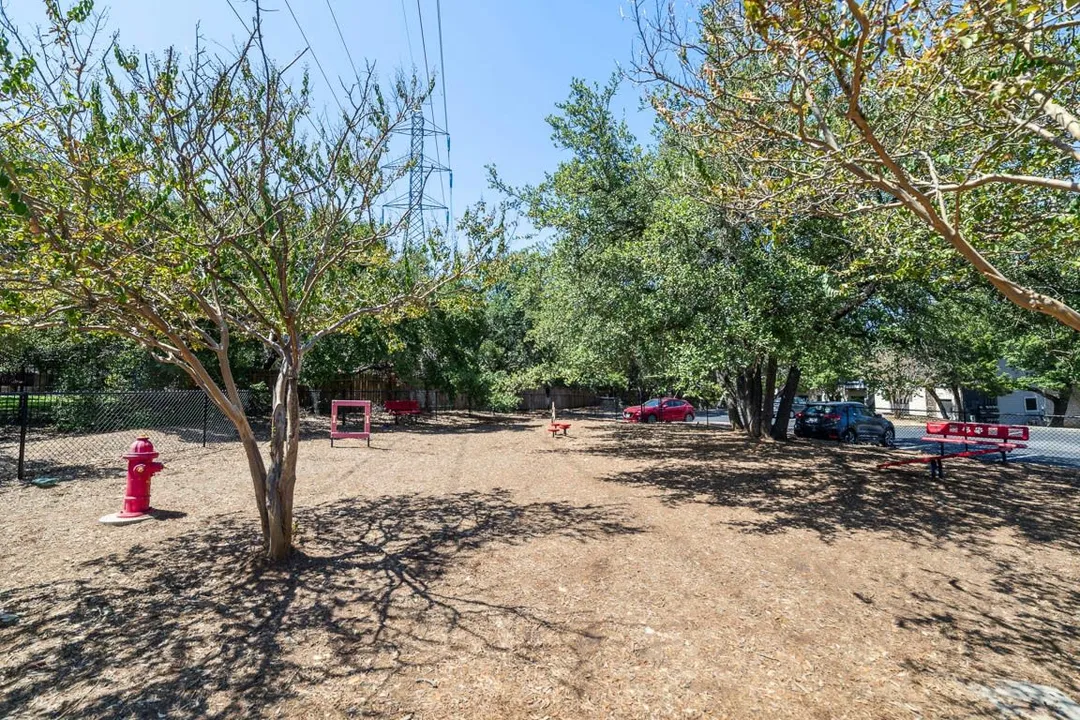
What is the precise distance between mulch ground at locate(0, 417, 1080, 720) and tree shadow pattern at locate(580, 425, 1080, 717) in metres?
0.03

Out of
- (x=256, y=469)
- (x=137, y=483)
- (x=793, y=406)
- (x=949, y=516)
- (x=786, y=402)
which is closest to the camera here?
(x=256, y=469)

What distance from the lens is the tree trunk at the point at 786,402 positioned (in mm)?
14438

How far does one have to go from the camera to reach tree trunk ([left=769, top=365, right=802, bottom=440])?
14.4 meters

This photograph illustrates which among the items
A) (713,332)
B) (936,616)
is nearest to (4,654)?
(936,616)

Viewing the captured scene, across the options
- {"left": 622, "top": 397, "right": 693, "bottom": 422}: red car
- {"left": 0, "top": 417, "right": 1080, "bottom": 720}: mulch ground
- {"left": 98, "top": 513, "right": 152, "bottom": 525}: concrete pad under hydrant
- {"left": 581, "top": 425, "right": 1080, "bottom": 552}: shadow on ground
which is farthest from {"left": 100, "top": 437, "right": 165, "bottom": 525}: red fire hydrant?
{"left": 622, "top": 397, "right": 693, "bottom": 422}: red car

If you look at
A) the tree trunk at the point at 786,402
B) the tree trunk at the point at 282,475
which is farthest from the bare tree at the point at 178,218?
the tree trunk at the point at 786,402

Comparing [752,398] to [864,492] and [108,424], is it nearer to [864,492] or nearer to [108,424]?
Result: [864,492]

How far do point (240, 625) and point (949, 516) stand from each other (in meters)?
8.21

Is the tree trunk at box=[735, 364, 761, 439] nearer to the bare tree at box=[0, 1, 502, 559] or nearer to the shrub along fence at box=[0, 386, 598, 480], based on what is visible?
the bare tree at box=[0, 1, 502, 559]

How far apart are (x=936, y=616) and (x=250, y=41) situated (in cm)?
739

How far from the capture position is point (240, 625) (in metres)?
3.66

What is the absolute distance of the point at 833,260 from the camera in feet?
32.9

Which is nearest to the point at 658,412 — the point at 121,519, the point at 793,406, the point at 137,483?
the point at 793,406

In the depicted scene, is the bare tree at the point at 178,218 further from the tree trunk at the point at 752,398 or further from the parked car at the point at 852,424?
the parked car at the point at 852,424
